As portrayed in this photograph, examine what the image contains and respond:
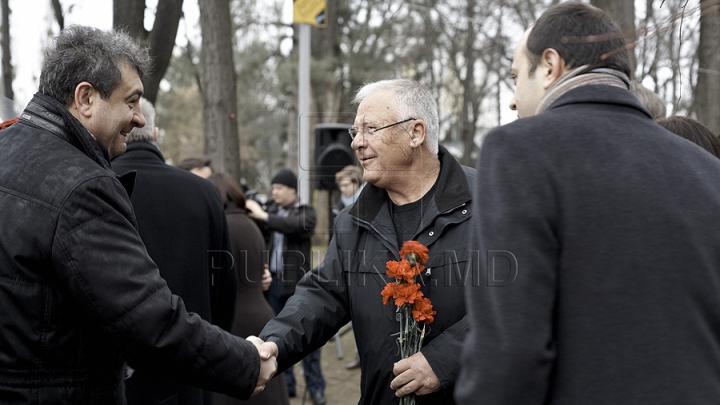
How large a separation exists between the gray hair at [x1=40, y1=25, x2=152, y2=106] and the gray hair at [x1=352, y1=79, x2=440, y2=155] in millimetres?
1130

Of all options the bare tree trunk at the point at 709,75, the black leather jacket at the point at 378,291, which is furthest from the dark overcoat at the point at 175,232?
the bare tree trunk at the point at 709,75

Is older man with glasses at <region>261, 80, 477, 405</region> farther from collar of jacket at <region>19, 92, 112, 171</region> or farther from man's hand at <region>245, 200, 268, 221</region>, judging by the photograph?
man's hand at <region>245, 200, 268, 221</region>

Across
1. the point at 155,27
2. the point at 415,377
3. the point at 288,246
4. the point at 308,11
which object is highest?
the point at 308,11

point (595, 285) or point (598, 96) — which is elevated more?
point (598, 96)

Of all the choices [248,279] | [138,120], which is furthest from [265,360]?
[248,279]

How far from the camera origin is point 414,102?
3.16 metres

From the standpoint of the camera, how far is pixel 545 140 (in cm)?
172

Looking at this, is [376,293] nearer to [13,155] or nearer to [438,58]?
[13,155]

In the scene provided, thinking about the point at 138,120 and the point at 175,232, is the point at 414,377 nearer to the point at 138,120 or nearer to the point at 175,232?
the point at 138,120

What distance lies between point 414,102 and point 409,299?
955 millimetres

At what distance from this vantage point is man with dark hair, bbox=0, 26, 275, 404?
215 cm

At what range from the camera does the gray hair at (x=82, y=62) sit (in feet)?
8.07

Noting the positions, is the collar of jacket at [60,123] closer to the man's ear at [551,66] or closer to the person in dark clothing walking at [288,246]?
the man's ear at [551,66]

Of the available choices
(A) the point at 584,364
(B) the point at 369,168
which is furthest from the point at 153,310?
(A) the point at 584,364
